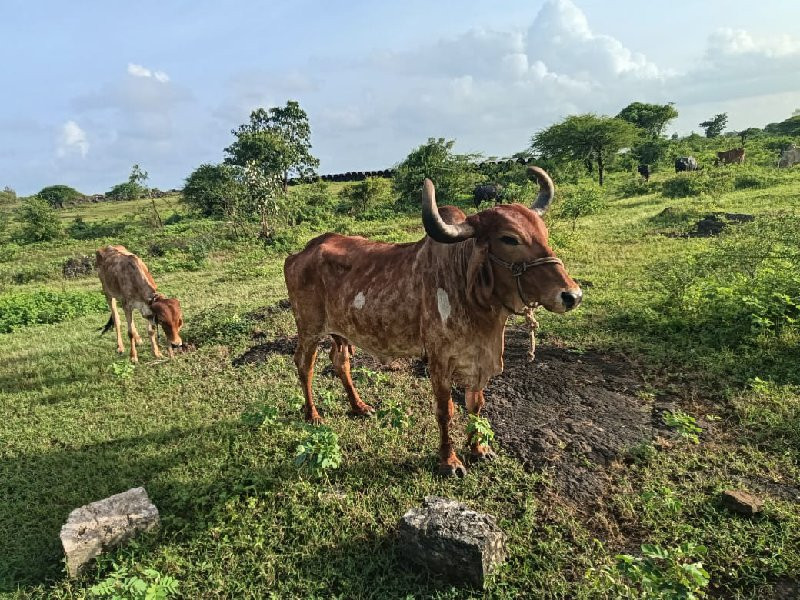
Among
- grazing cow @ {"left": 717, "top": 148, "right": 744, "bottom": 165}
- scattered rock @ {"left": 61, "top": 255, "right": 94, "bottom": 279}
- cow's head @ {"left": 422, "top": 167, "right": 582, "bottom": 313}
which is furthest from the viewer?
grazing cow @ {"left": 717, "top": 148, "right": 744, "bottom": 165}

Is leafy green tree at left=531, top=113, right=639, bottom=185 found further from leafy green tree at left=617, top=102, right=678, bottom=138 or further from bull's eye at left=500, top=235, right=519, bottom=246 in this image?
bull's eye at left=500, top=235, right=519, bottom=246

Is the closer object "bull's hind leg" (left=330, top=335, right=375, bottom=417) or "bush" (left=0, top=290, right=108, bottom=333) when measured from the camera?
"bull's hind leg" (left=330, top=335, right=375, bottom=417)

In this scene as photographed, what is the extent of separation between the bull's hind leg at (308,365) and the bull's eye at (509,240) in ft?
8.59

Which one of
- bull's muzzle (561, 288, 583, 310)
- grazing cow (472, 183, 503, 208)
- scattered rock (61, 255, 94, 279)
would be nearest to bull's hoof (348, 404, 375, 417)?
bull's muzzle (561, 288, 583, 310)

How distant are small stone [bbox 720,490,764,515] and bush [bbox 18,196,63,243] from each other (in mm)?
31208

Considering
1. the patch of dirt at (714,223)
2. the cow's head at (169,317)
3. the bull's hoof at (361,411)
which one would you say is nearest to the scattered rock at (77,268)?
the cow's head at (169,317)

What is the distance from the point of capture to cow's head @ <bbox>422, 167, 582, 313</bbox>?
10.6 ft

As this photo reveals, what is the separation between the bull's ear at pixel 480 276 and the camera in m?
3.54

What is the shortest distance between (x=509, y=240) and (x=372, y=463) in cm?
258

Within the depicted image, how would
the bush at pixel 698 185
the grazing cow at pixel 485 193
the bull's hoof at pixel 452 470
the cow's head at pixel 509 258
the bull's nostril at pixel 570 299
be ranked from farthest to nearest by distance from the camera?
the grazing cow at pixel 485 193
the bush at pixel 698 185
the bull's hoof at pixel 452 470
the cow's head at pixel 509 258
the bull's nostril at pixel 570 299

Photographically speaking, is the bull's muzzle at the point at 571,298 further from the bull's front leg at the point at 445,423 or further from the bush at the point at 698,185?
the bush at the point at 698,185

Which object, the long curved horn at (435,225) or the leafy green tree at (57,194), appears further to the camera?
the leafy green tree at (57,194)

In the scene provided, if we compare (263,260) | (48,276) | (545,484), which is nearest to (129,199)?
(48,276)

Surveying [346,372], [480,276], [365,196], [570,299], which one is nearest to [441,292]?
[480,276]
